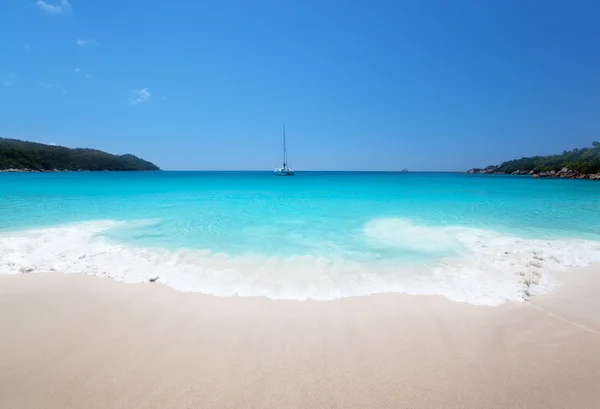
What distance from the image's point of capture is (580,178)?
64562mm

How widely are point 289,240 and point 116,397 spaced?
6.46 m

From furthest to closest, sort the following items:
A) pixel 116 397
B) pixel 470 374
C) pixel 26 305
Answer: pixel 26 305 → pixel 470 374 → pixel 116 397

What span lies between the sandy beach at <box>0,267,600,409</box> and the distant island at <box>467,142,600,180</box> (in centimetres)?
8490

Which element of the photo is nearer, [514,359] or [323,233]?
[514,359]

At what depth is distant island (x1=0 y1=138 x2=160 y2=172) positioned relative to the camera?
109250 mm

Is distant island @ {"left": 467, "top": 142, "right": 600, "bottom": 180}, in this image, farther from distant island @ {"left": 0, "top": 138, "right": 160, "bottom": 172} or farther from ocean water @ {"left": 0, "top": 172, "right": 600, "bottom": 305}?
distant island @ {"left": 0, "top": 138, "right": 160, "bottom": 172}

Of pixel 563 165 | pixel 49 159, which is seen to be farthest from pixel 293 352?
pixel 49 159

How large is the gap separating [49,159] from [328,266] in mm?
166642

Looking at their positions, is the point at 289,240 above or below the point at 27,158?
below

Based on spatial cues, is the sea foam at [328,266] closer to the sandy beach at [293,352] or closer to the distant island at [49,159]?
the sandy beach at [293,352]

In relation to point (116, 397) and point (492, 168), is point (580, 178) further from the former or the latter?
point (116, 397)

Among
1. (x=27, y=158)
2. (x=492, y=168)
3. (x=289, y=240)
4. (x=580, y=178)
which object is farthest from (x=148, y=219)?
(x=492, y=168)

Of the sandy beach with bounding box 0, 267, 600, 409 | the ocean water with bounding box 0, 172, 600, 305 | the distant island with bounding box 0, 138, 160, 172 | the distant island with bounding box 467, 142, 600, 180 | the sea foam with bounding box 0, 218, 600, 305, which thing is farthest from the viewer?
the distant island with bounding box 0, 138, 160, 172

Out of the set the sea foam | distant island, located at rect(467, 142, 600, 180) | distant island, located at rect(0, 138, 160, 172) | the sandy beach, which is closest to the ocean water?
the sea foam
